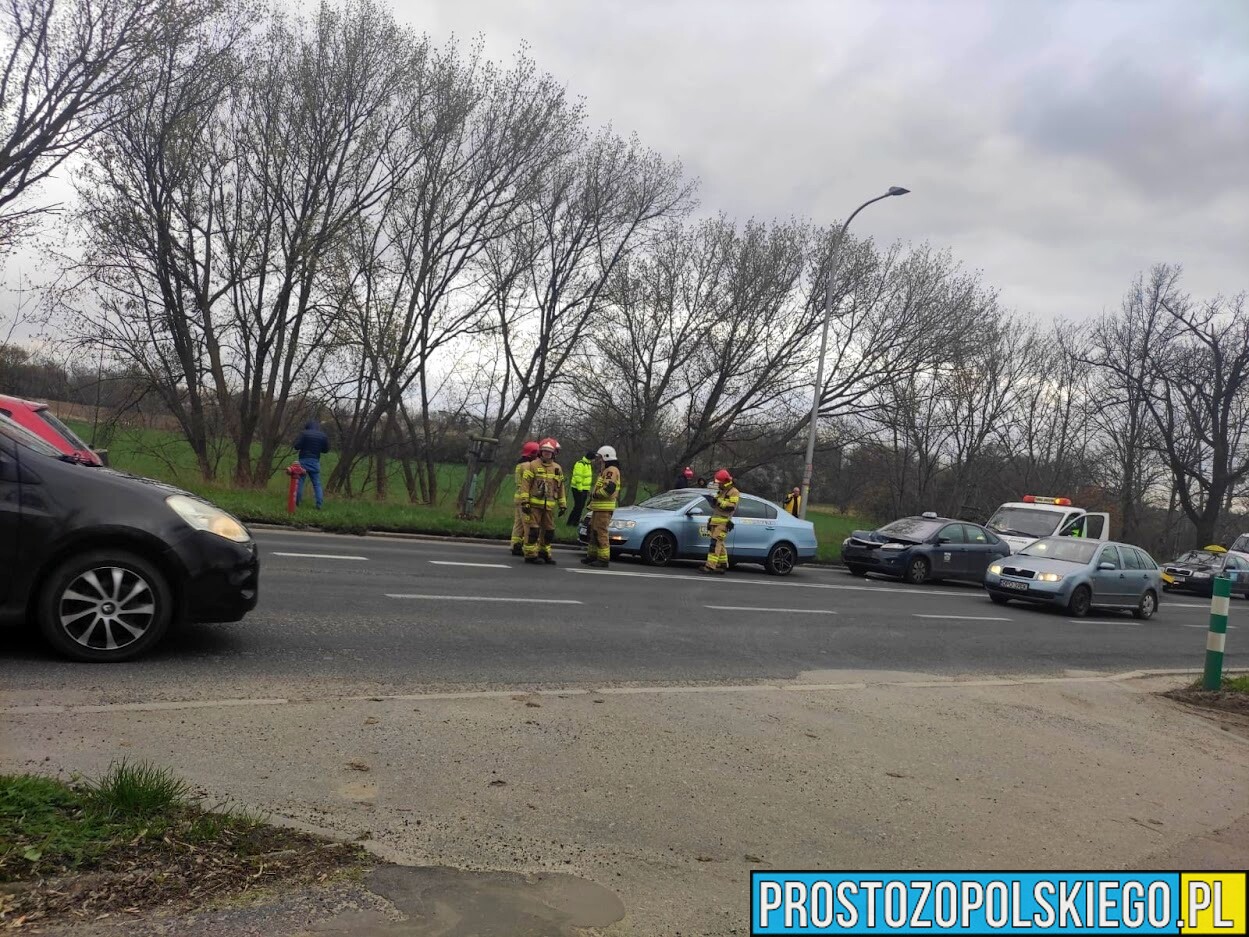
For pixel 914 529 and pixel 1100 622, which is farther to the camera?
pixel 914 529

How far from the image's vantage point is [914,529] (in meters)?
22.9

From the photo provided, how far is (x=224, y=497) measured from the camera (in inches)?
772

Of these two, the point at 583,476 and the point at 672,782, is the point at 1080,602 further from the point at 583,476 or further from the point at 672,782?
the point at 672,782

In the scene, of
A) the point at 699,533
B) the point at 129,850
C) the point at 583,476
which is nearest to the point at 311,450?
the point at 583,476

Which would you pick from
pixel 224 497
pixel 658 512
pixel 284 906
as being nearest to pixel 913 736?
pixel 284 906

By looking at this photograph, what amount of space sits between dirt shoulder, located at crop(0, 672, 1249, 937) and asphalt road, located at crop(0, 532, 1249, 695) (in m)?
0.88

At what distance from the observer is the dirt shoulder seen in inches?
163

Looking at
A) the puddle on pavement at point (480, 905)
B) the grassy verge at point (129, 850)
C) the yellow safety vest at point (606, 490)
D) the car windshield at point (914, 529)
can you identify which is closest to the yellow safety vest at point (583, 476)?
the yellow safety vest at point (606, 490)

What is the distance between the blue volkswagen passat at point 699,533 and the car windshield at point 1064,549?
4186 millimetres

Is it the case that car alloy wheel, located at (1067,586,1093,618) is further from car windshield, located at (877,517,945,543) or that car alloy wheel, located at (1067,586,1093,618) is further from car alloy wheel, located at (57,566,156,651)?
car alloy wheel, located at (57,566,156,651)

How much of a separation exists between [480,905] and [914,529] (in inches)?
810

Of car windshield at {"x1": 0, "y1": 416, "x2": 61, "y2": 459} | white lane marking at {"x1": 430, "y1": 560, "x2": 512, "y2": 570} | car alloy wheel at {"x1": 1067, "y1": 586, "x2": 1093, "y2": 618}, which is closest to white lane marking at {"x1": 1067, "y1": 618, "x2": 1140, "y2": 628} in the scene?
car alloy wheel at {"x1": 1067, "y1": 586, "x2": 1093, "y2": 618}

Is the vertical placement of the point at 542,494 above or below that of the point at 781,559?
above

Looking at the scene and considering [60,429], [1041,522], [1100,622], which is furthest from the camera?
[1041,522]
